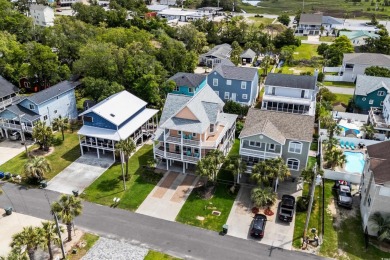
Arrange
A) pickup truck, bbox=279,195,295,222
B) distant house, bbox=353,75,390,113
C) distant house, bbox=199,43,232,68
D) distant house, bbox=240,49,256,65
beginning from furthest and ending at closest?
distant house, bbox=240,49,256,65, distant house, bbox=199,43,232,68, distant house, bbox=353,75,390,113, pickup truck, bbox=279,195,295,222

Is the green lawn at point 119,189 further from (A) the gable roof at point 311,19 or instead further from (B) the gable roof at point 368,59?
(A) the gable roof at point 311,19

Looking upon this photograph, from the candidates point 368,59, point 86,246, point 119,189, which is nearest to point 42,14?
point 119,189

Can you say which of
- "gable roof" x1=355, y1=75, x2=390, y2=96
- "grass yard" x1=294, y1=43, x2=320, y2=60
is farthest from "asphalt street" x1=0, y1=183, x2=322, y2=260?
"grass yard" x1=294, y1=43, x2=320, y2=60

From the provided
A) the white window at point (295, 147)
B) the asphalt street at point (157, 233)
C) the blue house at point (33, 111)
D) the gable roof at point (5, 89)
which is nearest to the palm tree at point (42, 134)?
the blue house at point (33, 111)

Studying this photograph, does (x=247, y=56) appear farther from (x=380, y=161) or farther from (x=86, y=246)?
(x=86, y=246)

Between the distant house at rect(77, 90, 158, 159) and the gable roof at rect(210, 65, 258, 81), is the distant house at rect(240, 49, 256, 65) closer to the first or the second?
the gable roof at rect(210, 65, 258, 81)

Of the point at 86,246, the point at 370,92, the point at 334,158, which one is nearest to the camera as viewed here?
the point at 86,246
